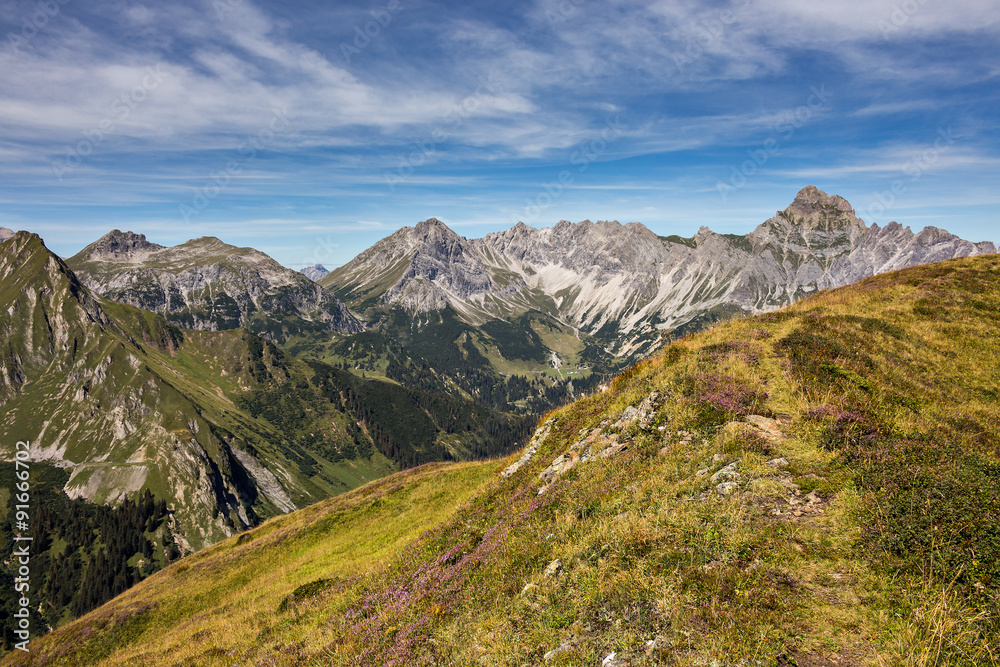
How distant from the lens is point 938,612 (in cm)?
754

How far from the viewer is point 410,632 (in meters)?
13.1

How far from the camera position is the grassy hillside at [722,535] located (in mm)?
8430

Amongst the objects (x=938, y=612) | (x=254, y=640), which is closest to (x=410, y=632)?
(x=254, y=640)

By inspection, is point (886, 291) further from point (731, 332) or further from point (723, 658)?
point (723, 658)

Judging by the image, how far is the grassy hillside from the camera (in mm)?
8430

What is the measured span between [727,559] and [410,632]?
9.21m

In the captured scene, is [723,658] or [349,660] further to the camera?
[349,660]

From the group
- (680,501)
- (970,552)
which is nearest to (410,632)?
(680,501)

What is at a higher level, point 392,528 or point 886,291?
point 886,291

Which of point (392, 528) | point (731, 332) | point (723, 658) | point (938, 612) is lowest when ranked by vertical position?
point (392, 528)

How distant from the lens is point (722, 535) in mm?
11109

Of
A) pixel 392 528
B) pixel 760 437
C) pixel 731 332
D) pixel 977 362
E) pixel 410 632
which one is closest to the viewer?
pixel 410 632

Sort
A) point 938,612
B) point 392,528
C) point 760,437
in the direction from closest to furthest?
point 938,612, point 760,437, point 392,528

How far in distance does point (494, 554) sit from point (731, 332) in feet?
64.7
